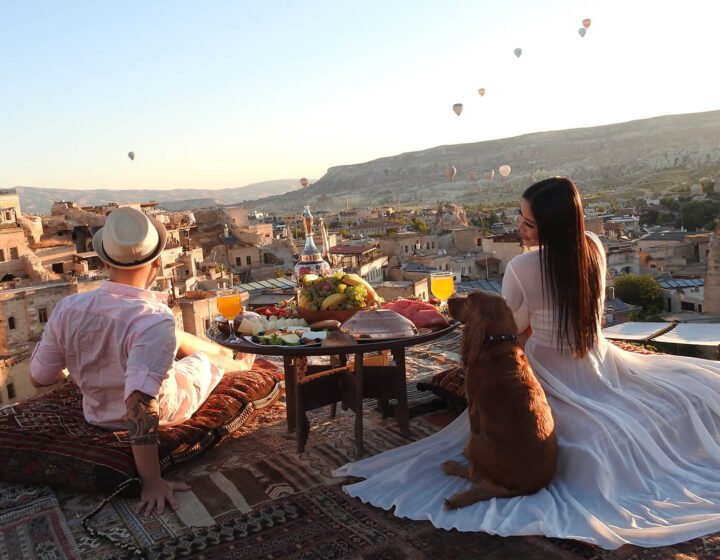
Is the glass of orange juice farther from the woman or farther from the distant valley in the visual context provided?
the distant valley

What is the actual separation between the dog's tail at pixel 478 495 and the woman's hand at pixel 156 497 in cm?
138

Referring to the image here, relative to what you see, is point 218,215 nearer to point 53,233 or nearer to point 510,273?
point 53,233

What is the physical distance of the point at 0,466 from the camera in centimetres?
359

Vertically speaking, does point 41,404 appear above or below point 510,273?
below

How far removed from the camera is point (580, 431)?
10.0ft

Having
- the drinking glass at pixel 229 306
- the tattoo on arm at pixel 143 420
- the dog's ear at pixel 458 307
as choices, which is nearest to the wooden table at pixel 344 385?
the drinking glass at pixel 229 306

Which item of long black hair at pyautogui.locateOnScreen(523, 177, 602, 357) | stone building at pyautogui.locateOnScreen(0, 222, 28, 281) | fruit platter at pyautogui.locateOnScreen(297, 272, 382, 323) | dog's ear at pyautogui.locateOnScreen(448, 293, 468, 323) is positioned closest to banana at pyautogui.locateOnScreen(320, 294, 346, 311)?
fruit platter at pyautogui.locateOnScreen(297, 272, 382, 323)

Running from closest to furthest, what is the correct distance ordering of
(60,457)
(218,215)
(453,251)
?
(60,457) < (453,251) < (218,215)

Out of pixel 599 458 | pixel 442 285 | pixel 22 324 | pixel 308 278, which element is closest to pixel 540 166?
pixel 22 324

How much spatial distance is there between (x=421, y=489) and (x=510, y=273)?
3.72ft

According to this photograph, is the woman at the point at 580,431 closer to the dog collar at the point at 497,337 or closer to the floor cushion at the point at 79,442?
the dog collar at the point at 497,337

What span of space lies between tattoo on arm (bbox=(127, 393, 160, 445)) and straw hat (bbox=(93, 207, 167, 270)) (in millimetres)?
703

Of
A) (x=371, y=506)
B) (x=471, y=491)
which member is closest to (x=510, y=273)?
(x=471, y=491)

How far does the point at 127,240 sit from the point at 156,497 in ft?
4.19
